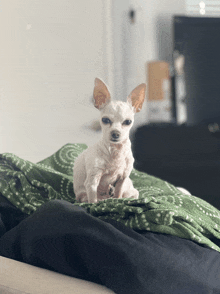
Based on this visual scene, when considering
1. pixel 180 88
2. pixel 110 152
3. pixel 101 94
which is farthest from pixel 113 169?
pixel 180 88

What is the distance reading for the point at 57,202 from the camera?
546mm

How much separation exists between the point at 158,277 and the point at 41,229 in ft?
0.65

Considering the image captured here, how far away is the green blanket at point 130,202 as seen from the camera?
0.53m

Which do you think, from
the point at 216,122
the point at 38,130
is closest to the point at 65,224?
the point at 38,130

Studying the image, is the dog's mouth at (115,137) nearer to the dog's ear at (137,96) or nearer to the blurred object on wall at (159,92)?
the dog's ear at (137,96)

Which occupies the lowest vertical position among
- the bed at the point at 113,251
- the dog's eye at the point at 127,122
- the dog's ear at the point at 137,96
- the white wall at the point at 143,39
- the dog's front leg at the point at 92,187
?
the bed at the point at 113,251

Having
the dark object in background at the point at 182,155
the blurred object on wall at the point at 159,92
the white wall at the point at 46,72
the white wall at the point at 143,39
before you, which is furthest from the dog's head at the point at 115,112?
the blurred object on wall at the point at 159,92

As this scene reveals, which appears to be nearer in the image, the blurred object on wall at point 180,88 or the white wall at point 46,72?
the white wall at point 46,72

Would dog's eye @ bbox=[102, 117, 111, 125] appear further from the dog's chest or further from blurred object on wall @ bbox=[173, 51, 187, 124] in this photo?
blurred object on wall @ bbox=[173, 51, 187, 124]

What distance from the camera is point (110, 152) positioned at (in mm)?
627

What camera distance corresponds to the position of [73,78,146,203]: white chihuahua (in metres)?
0.60

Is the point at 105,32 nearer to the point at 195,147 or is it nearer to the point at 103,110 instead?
the point at 195,147

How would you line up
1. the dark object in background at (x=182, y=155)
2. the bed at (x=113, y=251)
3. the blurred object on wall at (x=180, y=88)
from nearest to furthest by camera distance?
the bed at (x=113, y=251) < the dark object in background at (x=182, y=155) < the blurred object on wall at (x=180, y=88)

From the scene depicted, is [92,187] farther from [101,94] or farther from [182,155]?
[182,155]
